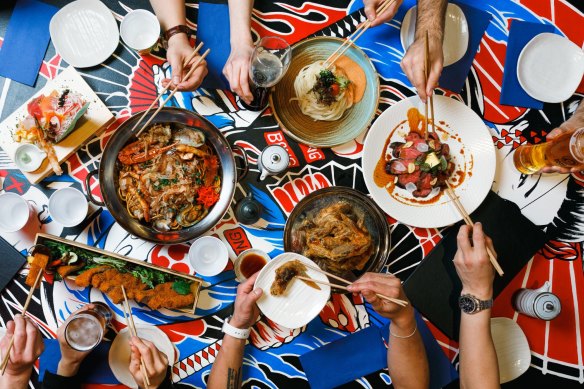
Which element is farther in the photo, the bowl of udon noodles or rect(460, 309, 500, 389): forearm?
the bowl of udon noodles

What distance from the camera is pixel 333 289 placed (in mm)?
3018

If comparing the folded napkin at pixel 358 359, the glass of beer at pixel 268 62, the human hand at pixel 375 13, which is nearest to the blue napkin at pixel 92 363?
the folded napkin at pixel 358 359

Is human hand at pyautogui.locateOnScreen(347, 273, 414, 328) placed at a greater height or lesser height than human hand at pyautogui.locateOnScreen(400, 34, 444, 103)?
lesser

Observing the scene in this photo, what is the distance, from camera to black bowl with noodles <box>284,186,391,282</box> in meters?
2.86

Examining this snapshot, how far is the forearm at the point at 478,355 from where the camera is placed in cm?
281

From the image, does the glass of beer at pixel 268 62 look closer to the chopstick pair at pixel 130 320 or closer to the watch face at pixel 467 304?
the chopstick pair at pixel 130 320

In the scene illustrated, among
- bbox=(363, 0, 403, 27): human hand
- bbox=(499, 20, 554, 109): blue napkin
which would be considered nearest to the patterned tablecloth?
bbox=(499, 20, 554, 109): blue napkin

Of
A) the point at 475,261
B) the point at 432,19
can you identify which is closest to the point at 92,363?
the point at 475,261

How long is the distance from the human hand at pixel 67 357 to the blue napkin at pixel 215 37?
1805mm

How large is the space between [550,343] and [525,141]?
4.95ft

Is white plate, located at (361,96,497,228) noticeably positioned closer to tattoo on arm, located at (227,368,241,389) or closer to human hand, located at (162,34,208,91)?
human hand, located at (162,34,208,91)

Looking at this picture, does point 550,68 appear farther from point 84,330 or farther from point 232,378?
point 84,330

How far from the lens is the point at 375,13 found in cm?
301

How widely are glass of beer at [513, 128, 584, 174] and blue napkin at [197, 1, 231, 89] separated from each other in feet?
7.25
